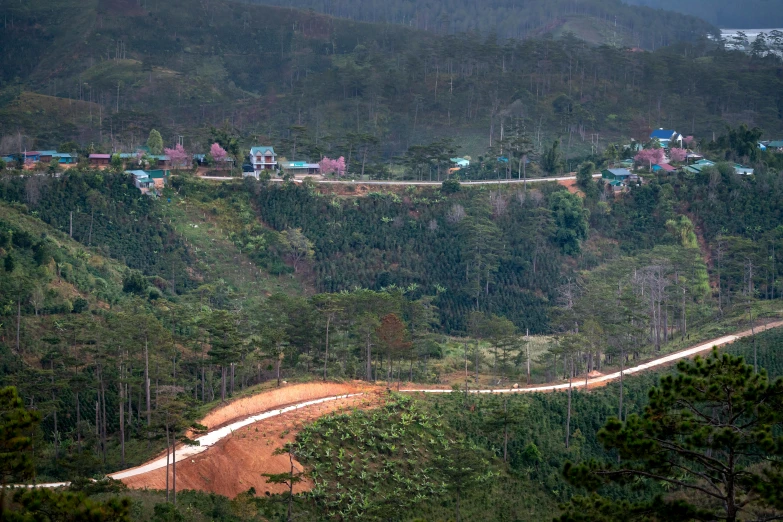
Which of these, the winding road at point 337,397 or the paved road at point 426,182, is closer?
the winding road at point 337,397

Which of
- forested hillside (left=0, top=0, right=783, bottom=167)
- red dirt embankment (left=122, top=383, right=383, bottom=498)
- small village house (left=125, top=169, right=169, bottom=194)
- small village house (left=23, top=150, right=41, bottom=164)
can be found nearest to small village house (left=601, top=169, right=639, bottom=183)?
forested hillside (left=0, top=0, right=783, bottom=167)

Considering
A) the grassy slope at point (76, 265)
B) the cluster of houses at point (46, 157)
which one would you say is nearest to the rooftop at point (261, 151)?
the cluster of houses at point (46, 157)

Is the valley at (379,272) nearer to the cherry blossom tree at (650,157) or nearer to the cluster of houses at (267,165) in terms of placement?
the cluster of houses at (267,165)

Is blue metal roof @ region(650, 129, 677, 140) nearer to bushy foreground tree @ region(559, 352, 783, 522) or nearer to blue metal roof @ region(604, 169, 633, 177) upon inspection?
blue metal roof @ region(604, 169, 633, 177)

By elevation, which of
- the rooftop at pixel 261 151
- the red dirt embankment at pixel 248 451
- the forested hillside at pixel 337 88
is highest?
the forested hillside at pixel 337 88

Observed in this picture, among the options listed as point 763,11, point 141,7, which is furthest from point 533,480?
point 763,11

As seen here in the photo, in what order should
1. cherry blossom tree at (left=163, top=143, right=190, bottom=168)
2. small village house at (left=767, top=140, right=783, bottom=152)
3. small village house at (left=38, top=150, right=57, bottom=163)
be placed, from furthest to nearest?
small village house at (left=767, top=140, right=783, bottom=152)
cherry blossom tree at (left=163, top=143, right=190, bottom=168)
small village house at (left=38, top=150, right=57, bottom=163)

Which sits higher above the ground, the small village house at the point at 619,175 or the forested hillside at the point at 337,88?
the forested hillside at the point at 337,88

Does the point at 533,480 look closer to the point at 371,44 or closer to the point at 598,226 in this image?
the point at 598,226

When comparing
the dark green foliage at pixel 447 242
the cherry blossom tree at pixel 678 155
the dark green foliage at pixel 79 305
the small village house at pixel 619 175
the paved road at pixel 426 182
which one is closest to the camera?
the dark green foliage at pixel 79 305
